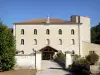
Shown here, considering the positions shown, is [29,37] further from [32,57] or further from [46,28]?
[32,57]

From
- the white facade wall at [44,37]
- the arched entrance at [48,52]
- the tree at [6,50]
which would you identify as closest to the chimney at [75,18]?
the white facade wall at [44,37]

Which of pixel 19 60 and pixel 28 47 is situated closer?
pixel 19 60

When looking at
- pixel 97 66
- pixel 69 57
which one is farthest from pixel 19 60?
pixel 97 66

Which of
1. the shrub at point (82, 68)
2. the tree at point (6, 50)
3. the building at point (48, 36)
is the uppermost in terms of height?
the building at point (48, 36)

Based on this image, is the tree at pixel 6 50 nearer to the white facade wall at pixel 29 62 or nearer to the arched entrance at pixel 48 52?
the white facade wall at pixel 29 62

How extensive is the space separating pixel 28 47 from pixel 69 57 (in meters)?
35.1

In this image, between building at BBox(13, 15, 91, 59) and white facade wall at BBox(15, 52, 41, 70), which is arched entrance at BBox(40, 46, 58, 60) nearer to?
building at BBox(13, 15, 91, 59)

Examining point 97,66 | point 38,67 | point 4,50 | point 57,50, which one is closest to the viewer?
point 97,66

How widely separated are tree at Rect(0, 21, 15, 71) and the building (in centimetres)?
3669

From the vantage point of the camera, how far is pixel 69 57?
1228 inches

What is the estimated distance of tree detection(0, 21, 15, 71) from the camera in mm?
27391

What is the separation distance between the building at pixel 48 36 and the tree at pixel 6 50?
3669 centimetres

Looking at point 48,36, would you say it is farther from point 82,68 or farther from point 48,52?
point 82,68

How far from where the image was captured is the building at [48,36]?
65.7 meters
